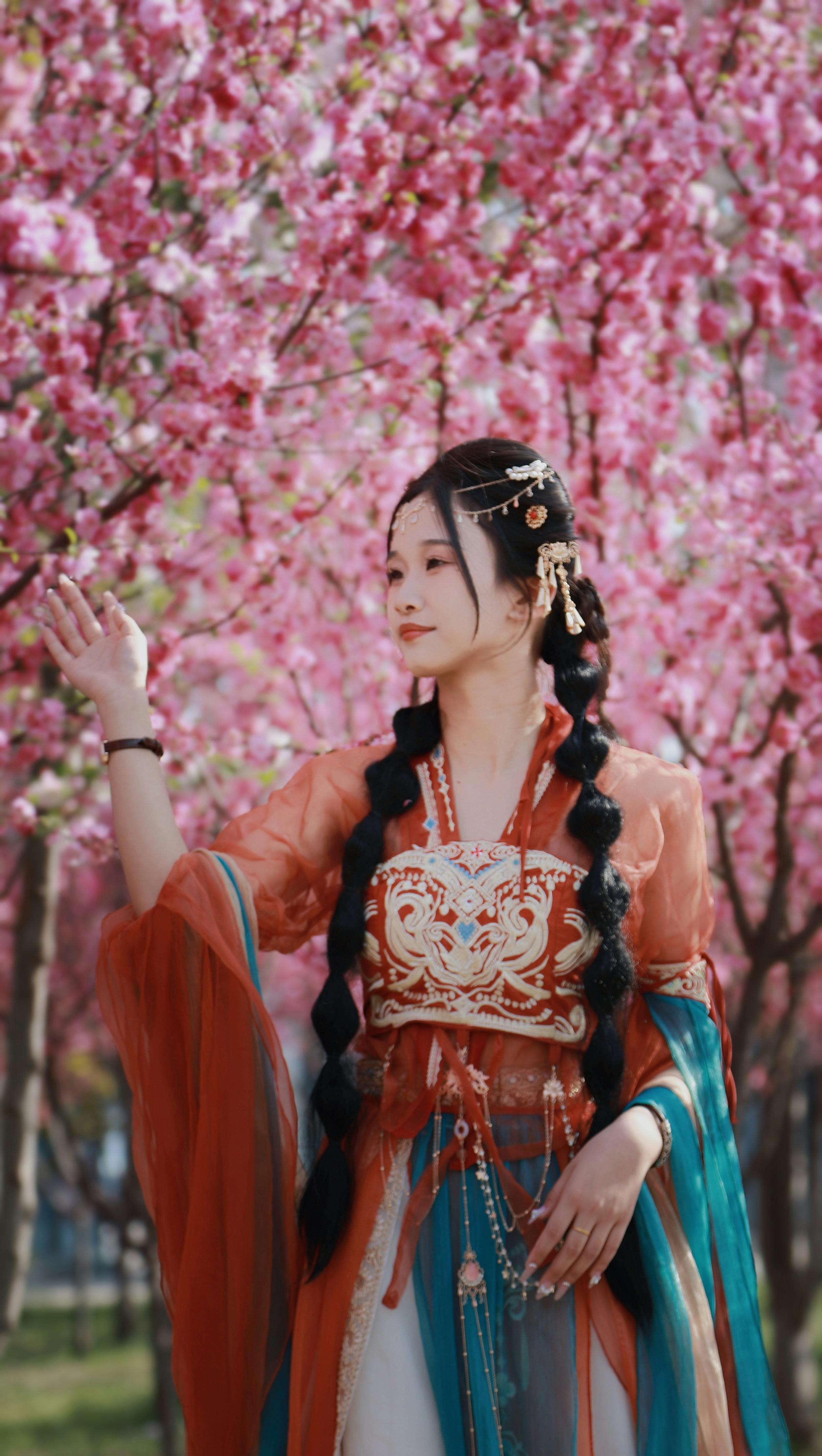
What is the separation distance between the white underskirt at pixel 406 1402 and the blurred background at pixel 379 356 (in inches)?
68.1

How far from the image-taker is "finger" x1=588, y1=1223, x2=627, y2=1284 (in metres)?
1.80

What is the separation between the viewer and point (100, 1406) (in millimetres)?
8055

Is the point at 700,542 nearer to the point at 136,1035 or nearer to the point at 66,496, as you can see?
the point at 66,496

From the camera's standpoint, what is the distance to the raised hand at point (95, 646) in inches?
77.9

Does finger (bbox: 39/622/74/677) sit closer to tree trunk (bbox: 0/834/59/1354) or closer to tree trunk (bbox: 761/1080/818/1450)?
tree trunk (bbox: 0/834/59/1354)

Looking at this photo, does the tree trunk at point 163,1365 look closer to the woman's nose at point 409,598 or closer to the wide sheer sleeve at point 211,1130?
the wide sheer sleeve at point 211,1130

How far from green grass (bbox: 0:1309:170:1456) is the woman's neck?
6.08 meters

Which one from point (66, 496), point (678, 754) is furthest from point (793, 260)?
point (66, 496)

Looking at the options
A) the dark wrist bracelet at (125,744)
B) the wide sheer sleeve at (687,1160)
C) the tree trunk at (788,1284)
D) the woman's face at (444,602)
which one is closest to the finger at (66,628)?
the dark wrist bracelet at (125,744)

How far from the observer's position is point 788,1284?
6.37 meters

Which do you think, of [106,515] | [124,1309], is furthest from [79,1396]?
[106,515]

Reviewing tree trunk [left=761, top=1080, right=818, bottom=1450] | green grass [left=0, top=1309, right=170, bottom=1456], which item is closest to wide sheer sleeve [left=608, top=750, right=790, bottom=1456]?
tree trunk [left=761, top=1080, right=818, bottom=1450]

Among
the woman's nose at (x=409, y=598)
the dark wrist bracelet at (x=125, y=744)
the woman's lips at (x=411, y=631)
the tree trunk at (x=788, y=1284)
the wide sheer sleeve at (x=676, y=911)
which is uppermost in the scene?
the woman's nose at (x=409, y=598)

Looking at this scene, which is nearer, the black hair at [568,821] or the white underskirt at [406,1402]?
the white underskirt at [406,1402]
